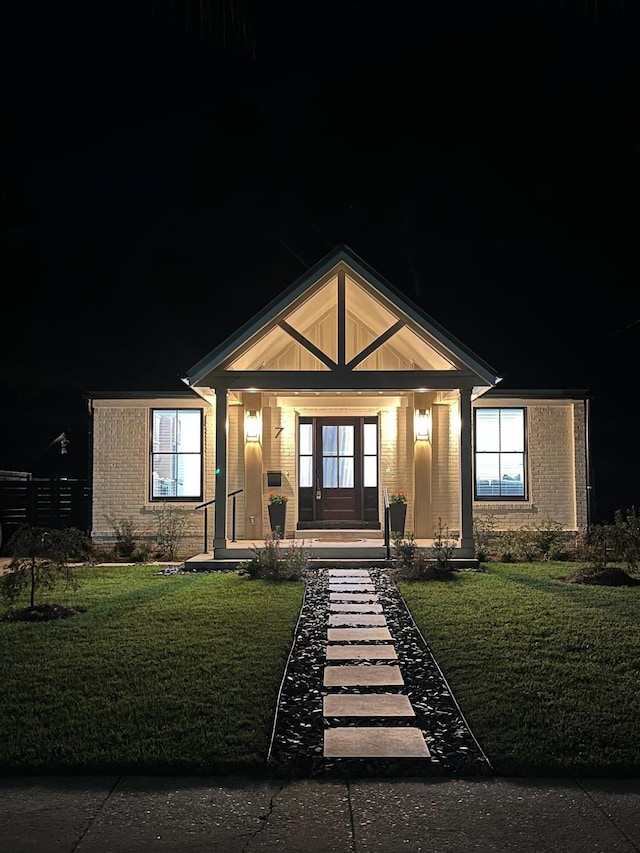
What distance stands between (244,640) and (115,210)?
24.8 metres

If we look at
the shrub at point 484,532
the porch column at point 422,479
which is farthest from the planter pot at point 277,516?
the shrub at point 484,532

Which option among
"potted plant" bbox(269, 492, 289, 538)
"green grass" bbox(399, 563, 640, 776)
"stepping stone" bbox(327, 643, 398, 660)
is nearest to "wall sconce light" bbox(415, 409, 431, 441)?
"potted plant" bbox(269, 492, 289, 538)

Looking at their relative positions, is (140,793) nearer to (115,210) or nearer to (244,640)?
(244,640)

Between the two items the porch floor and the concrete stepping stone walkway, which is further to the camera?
the porch floor

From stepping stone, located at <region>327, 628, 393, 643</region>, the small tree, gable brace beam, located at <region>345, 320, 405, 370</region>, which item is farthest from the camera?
gable brace beam, located at <region>345, 320, 405, 370</region>

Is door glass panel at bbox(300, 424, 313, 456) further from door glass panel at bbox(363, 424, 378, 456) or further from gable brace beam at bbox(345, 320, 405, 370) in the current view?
gable brace beam at bbox(345, 320, 405, 370)

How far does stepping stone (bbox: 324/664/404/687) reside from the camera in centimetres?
638

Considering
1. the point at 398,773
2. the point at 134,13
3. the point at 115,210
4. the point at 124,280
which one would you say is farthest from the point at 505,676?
the point at 115,210

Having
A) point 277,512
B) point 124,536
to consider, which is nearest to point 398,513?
point 277,512

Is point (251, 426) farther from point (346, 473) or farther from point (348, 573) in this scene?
point (348, 573)

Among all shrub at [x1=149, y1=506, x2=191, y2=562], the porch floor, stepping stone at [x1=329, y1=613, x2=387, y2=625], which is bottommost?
stepping stone at [x1=329, y1=613, x2=387, y2=625]

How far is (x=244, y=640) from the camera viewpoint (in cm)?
762

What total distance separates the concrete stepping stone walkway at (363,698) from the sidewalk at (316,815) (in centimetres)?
47

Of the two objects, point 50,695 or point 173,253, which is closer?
point 50,695
